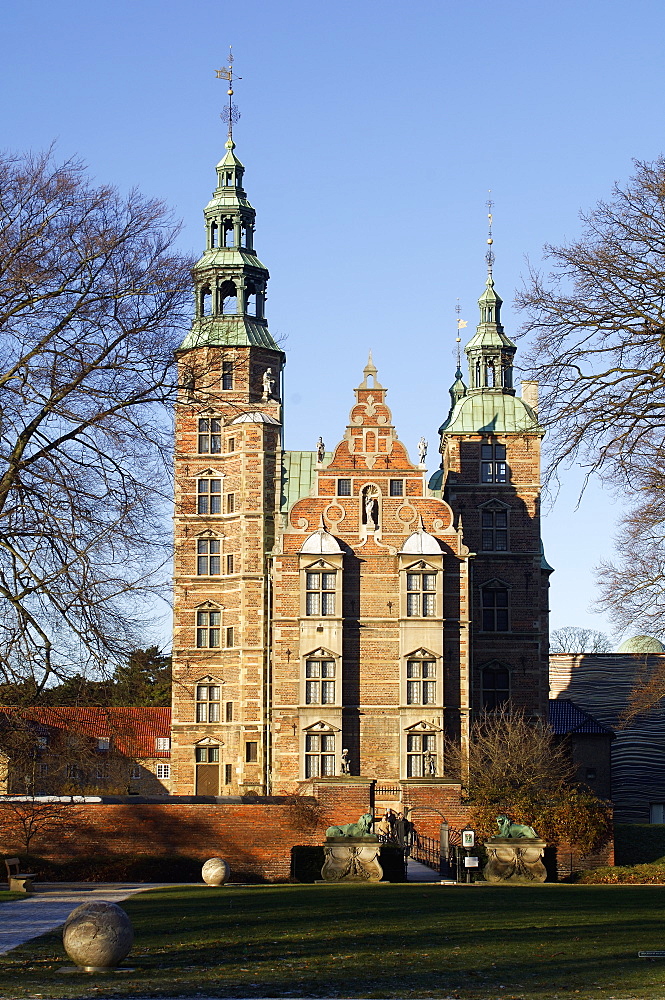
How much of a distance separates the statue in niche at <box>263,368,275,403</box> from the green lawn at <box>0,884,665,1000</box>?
28.9 metres

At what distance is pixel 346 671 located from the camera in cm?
4928

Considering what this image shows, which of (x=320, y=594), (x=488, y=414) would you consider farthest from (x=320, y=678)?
(x=488, y=414)

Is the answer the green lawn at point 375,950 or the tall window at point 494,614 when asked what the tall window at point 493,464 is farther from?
the green lawn at point 375,950

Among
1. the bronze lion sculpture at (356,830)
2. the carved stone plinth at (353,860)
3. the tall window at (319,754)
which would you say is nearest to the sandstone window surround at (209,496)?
the tall window at (319,754)

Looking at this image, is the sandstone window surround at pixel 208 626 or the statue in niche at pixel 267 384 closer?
the sandstone window surround at pixel 208 626

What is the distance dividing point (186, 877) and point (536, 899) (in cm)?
1267

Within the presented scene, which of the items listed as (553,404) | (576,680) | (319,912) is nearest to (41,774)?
(319,912)

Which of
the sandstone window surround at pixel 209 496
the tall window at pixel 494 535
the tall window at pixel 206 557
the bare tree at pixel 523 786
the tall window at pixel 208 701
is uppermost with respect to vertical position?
the sandstone window surround at pixel 209 496

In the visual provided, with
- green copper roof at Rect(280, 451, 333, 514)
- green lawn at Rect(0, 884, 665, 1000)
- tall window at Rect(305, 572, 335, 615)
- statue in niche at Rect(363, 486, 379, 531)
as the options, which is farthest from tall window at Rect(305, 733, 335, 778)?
green lawn at Rect(0, 884, 665, 1000)

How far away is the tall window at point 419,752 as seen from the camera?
158 feet

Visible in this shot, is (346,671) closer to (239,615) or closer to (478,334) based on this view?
(239,615)

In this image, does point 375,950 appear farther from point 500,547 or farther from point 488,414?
point 488,414

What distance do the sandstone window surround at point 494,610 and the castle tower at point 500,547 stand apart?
1.4 inches

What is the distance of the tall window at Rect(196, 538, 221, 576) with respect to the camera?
174 ft
